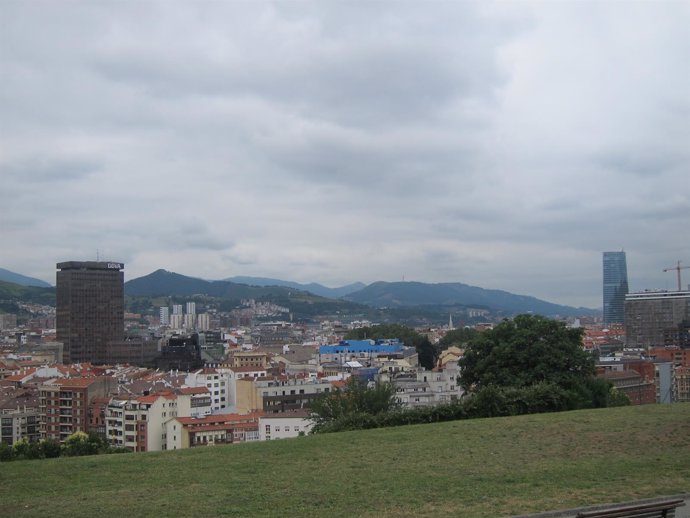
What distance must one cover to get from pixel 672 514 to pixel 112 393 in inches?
2666

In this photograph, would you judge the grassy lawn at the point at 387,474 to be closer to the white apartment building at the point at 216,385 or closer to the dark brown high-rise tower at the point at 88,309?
the white apartment building at the point at 216,385

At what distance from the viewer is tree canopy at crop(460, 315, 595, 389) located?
2692cm

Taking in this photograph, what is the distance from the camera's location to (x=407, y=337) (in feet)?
435

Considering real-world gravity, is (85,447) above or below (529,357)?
below

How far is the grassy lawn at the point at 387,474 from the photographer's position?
9148 mm

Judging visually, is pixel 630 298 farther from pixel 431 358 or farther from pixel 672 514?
pixel 672 514

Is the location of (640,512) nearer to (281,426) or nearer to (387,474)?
(387,474)

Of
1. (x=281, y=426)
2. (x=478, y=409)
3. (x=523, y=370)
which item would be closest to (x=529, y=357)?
(x=523, y=370)

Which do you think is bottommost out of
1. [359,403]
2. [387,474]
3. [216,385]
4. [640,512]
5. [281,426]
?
[281,426]

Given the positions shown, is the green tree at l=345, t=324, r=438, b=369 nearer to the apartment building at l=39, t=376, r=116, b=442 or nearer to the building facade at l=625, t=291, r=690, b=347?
the building facade at l=625, t=291, r=690, b=347

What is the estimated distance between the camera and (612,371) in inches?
3246

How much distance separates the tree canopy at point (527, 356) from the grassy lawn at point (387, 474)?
11453mm

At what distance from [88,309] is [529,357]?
13917 centimetres

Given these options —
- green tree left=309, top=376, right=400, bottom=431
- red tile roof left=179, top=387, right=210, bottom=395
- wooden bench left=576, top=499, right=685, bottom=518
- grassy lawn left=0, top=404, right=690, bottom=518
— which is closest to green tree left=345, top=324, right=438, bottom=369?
red tile roof left=179, top=387, right=210, bottom=395
